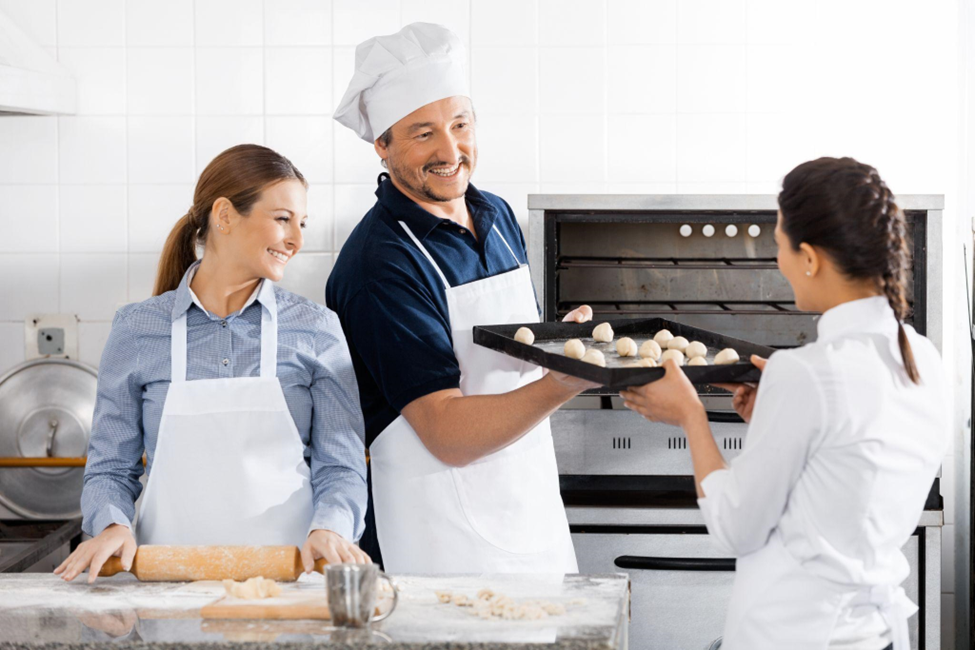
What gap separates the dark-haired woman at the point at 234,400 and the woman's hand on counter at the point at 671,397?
1.74 feet

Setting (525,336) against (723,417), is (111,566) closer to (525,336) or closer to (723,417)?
(525,336)

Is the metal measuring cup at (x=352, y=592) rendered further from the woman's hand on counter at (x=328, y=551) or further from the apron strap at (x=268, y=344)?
the apron strap at (x=268, y=344)

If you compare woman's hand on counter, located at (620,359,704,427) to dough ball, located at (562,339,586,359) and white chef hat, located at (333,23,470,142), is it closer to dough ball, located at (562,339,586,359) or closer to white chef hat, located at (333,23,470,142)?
dough ball, located at (562,339,586,359)

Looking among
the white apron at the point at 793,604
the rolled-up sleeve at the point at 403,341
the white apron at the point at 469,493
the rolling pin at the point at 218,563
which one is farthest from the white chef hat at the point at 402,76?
the white apron at the point at 793,604

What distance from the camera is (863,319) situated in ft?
4.03

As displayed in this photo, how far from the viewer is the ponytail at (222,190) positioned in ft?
5.46

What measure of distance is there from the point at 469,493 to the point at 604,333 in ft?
1.25

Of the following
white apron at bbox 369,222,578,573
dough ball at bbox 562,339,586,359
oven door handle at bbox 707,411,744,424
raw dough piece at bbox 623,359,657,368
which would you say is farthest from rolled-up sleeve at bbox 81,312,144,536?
oven door handle at bbox 707,411,744,424

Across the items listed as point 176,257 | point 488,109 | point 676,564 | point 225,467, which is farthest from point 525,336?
point 488,109

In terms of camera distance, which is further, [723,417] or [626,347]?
[723,417]

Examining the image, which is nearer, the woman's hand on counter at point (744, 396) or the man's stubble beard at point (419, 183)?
the woman's hand on counter at point (744, 396)

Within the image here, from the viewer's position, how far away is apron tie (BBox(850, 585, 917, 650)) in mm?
1227

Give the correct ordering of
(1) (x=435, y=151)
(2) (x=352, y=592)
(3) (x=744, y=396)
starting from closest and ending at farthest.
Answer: (2) (x=352, y=592) < (3) (x=744, y=396) < (1) (x=435, y=151)

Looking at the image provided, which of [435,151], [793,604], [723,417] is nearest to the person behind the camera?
[793,604]
